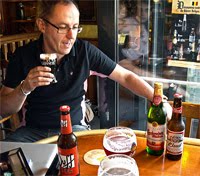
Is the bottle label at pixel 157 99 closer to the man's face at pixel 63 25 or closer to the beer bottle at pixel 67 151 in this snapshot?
the beer bottle at pixel 67 151

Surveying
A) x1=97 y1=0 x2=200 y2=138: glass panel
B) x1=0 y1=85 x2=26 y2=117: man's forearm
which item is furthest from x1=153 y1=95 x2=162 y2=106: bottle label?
x1=97 y1=0 x2=200 y2=138: glass panel

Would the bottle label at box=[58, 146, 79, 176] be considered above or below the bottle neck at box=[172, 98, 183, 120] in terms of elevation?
below

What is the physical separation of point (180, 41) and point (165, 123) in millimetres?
1654

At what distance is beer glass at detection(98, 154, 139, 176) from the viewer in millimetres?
842

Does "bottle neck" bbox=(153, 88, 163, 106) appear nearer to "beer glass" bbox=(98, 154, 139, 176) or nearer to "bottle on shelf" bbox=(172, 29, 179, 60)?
"beer glass" bbox=(98, 154, 139, 176)

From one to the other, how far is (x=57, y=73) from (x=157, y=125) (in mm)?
834

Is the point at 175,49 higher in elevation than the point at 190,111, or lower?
higher

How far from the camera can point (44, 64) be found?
138cm

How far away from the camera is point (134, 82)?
1.70 metres

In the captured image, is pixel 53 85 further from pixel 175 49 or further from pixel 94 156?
pixel 175 49

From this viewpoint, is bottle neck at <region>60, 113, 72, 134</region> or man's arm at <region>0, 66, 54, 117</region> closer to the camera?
bottle neck at <region>60, 113, 72, 134</region>

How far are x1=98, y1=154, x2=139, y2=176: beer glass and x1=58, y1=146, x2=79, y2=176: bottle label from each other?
3.3 inches

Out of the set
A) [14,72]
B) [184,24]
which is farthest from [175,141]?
[184,24]

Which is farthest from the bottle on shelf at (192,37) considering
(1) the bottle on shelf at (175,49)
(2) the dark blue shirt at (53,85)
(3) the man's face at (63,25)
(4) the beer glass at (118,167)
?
(4) the beer glass at (118,167)
